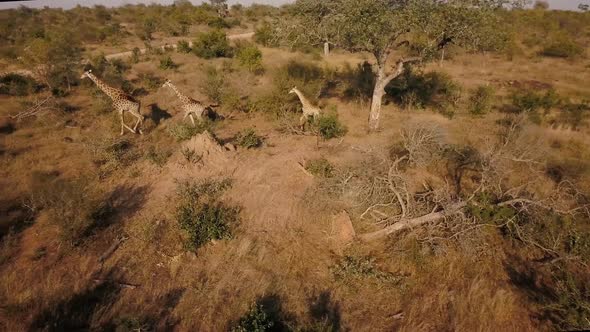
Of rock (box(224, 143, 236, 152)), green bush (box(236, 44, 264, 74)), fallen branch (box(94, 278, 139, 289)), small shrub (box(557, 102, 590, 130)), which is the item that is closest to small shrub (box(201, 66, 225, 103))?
green bush (box(236, 44, 264, 74))

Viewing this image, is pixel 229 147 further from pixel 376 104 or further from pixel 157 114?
pixel 376 104

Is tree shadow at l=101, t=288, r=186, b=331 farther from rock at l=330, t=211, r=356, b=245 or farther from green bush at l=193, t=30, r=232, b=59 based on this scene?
green bush at l=193, t=30, r=232, b=59

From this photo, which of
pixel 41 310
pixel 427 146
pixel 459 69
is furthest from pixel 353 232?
pixel 459 69

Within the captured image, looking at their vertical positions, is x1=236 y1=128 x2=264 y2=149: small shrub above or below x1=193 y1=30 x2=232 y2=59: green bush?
below

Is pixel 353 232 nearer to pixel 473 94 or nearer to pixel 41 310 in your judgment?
pixel 41 310

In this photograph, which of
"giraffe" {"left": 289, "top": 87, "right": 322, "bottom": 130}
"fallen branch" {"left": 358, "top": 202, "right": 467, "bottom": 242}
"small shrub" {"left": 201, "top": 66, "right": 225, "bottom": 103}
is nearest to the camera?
"fallen branch" {"left": 358, "top": 202, "right": 467, "bottom": 242}

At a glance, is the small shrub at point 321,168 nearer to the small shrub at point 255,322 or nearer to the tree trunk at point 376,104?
the tree trunk at point 376,104

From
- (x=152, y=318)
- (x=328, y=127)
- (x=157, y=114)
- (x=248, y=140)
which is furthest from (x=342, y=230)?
(x=157, y=114)
